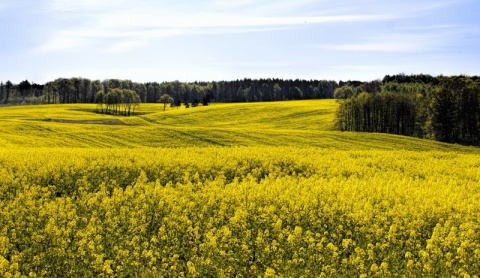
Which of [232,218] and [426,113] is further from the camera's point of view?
[426,113]

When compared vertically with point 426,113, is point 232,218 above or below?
below

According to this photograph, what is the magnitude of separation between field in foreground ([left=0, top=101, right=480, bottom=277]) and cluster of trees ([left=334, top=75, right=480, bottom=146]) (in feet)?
166

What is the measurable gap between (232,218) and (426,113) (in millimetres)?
71422

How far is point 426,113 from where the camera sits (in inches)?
3100

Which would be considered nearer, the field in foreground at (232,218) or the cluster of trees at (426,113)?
the field in foreground at (232,218)

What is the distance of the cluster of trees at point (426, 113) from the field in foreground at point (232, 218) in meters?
50.7

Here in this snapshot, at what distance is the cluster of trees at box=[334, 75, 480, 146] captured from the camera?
75375mm

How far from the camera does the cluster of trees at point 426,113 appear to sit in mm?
75375

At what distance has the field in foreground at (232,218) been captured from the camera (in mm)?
11508

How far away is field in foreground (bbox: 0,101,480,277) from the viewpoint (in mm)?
11508

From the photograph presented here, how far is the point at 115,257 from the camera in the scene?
1180 centimetres

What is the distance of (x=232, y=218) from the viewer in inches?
547

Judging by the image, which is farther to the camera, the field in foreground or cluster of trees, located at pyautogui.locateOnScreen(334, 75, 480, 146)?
cluster of trees, located at pyautogui.locateOnScreen(334, 75, 480, 146)

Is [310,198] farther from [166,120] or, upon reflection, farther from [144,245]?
[166,120]
